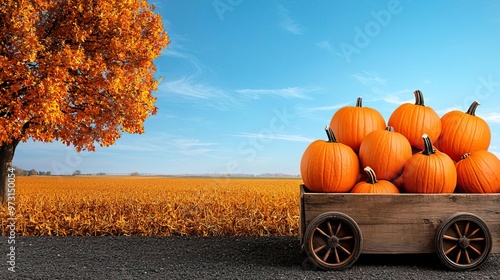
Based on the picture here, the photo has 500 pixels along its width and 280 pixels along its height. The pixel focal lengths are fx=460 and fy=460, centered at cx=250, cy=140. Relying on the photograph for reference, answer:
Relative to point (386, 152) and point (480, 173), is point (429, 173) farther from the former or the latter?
point (480, 173)

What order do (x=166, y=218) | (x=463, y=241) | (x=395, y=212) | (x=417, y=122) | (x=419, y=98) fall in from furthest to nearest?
(x=166, y=218)
(x=419, y=98)
(x=417, y=122)
(x=463, y=241)
(x=395, y=212)

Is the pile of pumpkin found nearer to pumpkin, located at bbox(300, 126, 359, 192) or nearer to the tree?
pumpkin, located at bbox(300, 126, 359, 192)

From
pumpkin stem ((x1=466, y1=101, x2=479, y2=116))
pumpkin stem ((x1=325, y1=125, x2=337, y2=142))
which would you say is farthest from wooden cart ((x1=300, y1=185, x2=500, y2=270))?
pumpkin stem ((x1=466, y1=101, x2=479, y2=116))

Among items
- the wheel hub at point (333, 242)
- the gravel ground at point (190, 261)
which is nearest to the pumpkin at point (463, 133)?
the gravel ground at point (190, 261)

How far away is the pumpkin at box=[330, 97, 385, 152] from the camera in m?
5.16

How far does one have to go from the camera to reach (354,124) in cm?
515

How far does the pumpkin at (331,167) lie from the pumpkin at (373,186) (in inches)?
5.5

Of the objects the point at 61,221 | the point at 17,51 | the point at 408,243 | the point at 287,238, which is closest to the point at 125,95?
the point at 17,51

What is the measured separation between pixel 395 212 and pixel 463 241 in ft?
2.61

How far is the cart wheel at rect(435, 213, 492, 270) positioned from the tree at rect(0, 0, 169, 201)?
7658mm

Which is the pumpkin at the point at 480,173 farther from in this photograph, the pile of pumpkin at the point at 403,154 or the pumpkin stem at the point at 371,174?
the pumpkin stem at the point at 371,174

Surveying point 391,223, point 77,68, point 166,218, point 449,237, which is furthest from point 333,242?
point 77,68

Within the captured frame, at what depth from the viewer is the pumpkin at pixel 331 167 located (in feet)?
15.7

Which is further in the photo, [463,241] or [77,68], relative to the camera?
[77,68]
